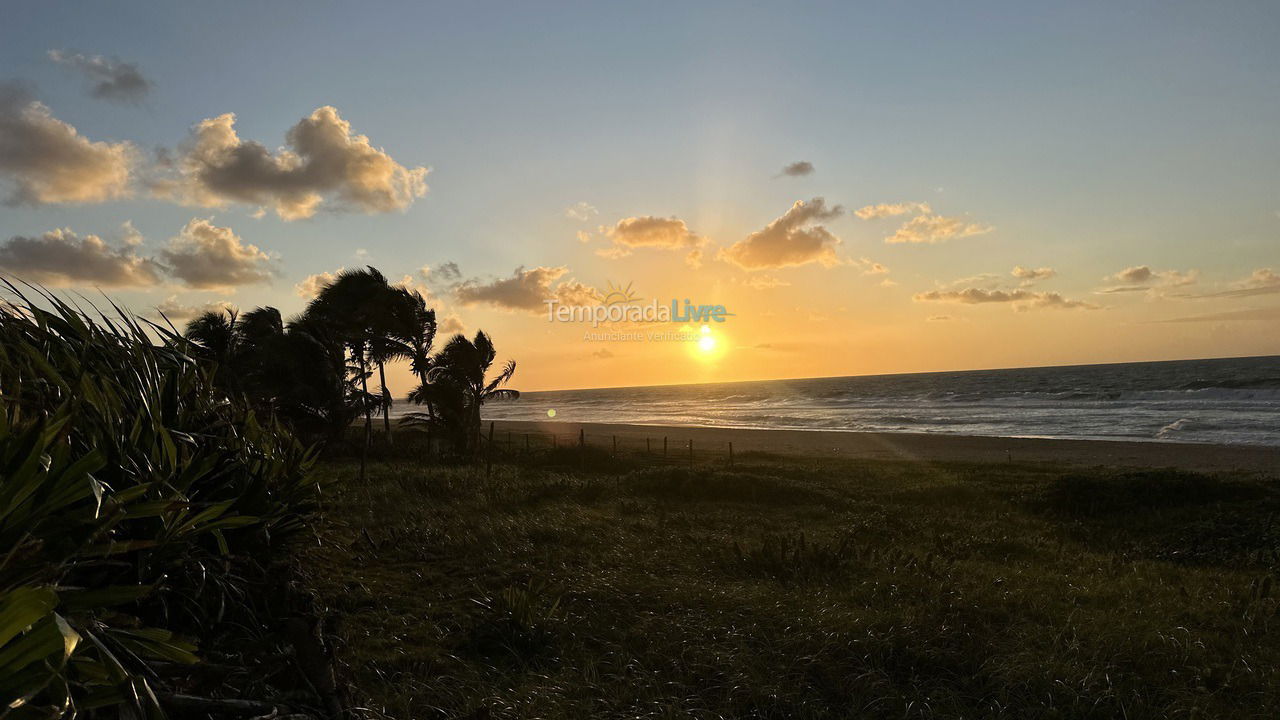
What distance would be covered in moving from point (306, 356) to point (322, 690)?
22.3 meters

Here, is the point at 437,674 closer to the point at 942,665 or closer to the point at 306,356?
the point at 942,665

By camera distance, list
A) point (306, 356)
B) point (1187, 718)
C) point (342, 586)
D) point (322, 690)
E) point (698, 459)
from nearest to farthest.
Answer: point (322, 690) < point (1187, 718) < point (342, 586) < point (306, 356) < point (698, 459)

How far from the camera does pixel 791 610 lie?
7.23 meters

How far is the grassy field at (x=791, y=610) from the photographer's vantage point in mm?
5246

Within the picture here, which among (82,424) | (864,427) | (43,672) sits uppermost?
(82,424)

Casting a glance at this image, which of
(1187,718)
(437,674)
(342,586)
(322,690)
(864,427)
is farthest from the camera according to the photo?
(864,427)

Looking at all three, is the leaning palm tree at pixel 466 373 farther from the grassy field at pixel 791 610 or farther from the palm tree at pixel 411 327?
the grassy field at pixel 791 610

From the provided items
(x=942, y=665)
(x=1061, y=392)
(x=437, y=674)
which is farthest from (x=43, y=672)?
(x=1061, y=392)

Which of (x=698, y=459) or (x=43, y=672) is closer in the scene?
(x=43, y=672)

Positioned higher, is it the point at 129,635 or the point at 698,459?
the point at 129,635

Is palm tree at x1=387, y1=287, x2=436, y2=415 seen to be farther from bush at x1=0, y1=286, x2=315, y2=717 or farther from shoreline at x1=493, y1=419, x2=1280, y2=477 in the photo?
bush at x1=0, y1=286, x2=315, y2=717

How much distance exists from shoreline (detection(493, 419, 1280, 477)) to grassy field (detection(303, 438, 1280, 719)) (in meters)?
16.0

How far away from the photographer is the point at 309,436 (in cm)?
2339

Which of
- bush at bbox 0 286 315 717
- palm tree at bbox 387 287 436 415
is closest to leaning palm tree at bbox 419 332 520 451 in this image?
palm tree at bbox 387 287 436 415
